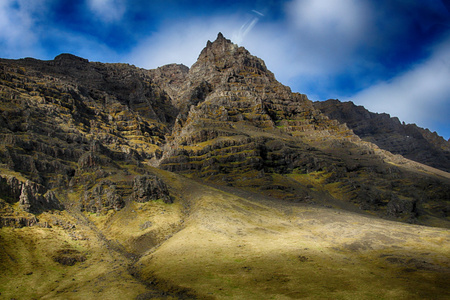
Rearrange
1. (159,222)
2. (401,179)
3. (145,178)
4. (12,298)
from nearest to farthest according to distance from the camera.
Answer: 1. (12,298)
2. (159,222)
3. (145,178)
4. (401,179)

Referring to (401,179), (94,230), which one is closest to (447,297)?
(94,230)

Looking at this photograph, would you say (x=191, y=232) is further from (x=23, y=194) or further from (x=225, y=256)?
(x=23, y=194)

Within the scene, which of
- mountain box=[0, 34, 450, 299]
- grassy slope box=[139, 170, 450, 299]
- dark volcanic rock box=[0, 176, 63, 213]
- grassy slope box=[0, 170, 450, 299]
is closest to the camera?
grassy slope box=[139, 170, 450, 299]

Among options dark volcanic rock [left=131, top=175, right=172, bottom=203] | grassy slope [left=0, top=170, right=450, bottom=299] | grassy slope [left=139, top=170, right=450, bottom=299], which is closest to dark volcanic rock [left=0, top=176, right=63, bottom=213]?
grassy slope [left=0, top=170, right=450, bottom=299]

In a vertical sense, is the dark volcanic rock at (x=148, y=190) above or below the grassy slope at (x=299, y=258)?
below

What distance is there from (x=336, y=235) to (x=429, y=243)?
23.2 m

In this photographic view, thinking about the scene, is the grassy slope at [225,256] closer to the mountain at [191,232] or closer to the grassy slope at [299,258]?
the grassy slope at [299,258]

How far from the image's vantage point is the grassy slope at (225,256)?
4262 centimetres

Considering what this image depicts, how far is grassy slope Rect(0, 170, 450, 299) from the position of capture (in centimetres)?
4262

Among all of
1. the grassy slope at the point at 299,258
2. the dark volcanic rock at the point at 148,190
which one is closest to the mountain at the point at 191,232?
the grassy slope at the point at 299,258

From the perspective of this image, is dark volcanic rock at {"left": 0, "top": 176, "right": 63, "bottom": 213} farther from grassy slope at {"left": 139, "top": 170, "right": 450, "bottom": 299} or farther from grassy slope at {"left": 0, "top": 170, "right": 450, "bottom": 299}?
grassy slope at {"left": 139, "top": 170, "right": 450, "bottom": 299}

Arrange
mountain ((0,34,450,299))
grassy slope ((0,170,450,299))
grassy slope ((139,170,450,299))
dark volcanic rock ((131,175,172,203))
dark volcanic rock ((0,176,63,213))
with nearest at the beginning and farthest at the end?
grassy slope ((139,170,450,299)), grassy slope ((0,170,450,299)), mountain ((0,34,450,299)), dark volcanic rock ((0,176,63,213)), dark volcanic rock ((131,175,172,203))

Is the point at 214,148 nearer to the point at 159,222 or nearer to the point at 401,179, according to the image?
the point at 159,222

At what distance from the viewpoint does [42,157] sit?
117 metres
